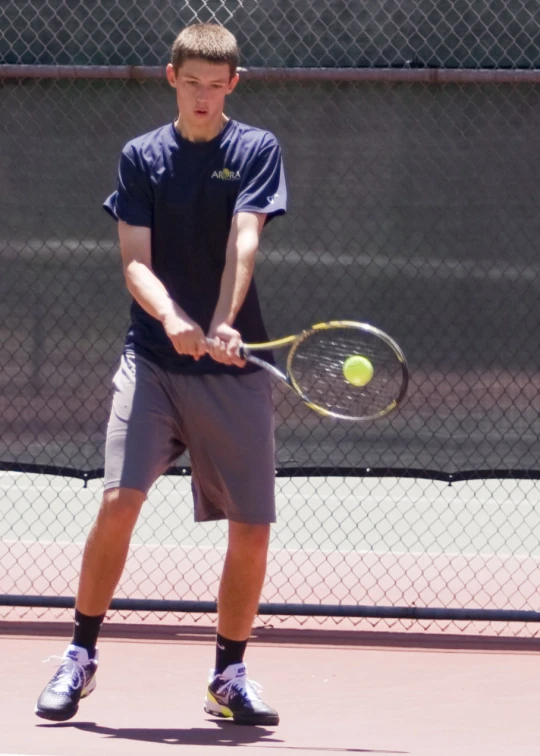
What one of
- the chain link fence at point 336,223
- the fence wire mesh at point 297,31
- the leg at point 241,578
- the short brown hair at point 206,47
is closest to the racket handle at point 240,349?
the leg at point 241,578

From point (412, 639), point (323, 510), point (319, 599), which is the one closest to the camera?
point (412, 639)

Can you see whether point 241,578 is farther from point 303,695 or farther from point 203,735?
point 303,695

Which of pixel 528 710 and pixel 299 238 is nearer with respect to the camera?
pixel 528 710

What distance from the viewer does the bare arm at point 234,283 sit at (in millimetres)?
3416

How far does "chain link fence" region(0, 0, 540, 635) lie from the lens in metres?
4.96

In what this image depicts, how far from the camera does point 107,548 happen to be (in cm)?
355

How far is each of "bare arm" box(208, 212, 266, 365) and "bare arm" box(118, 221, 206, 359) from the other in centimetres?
6

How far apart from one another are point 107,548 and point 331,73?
7.20 feet

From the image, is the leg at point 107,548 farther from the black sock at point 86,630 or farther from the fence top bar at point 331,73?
the fence top bar at point 331,73

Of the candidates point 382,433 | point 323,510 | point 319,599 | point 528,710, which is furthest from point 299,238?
point 323,510

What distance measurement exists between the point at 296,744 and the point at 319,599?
193cm

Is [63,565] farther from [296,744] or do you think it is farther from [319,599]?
[296,744]

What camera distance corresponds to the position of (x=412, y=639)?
4832 millimetres

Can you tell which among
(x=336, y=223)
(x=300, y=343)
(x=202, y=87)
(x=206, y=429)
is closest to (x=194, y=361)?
(x=206, y=429)
